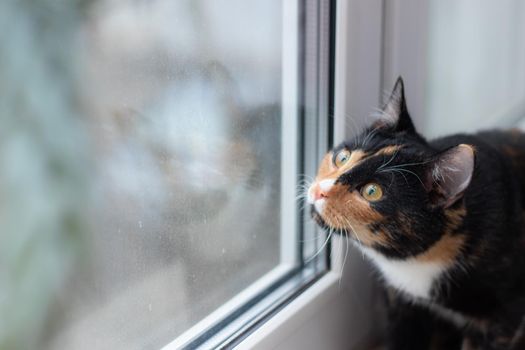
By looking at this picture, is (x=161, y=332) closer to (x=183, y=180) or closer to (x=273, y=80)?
(x=183, y=180)

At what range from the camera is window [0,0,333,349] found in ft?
2.08

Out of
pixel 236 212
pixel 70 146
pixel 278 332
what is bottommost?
pixel 278 332

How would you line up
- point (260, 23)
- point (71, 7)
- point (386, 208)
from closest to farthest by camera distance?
point (71, 7)
point (386, 208)
point (260, 23)

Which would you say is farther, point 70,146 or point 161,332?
point 161,332

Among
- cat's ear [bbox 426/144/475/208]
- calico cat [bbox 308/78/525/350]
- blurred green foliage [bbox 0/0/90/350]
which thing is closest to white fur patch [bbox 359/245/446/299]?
calico cat [bbox 308/78/525/350]

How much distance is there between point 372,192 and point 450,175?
9 centimetres

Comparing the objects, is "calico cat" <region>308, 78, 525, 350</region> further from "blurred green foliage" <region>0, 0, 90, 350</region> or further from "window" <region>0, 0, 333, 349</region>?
"blurred green foliage" <region>0, 0, 90, 350</region>

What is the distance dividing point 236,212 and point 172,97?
22 centimetres

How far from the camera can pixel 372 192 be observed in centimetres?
73

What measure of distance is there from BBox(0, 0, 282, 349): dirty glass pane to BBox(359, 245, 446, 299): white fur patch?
0.67ft

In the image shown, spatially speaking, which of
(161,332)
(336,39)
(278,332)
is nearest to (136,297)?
(161,332)

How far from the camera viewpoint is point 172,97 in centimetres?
73

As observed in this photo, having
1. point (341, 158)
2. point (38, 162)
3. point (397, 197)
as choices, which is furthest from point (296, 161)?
point (38, 162)

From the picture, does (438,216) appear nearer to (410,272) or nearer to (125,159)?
(410,272)
